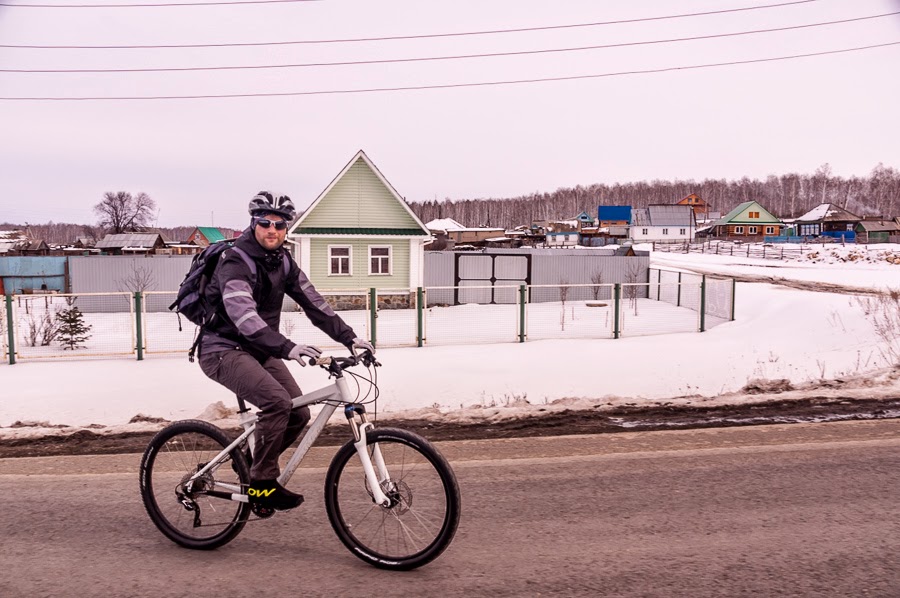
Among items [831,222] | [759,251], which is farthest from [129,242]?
[831,222]

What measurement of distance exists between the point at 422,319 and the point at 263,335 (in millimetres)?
13822

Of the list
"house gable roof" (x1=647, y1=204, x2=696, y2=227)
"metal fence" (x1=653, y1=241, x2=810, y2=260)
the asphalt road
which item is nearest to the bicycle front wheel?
the asphalt road

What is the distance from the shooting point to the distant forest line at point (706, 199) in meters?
148

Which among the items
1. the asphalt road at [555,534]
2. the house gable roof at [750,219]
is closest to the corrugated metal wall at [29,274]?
the asphalt road at [555,534]

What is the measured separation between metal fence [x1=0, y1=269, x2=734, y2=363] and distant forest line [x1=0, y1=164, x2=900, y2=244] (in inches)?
4922

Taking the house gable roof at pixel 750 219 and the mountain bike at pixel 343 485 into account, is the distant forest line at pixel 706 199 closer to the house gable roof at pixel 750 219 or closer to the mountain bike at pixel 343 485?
the house gable roof at pixel 750 219

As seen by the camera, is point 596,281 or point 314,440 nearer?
point 314,440

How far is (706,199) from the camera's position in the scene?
573 feet

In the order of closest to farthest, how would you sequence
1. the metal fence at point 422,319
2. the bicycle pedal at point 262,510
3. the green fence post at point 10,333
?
1. the bicycle pedal at point 262,510
2. the green fence post at point 10,333
3. the metal fence at point 422,319

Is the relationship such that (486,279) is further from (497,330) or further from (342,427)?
(342,427)

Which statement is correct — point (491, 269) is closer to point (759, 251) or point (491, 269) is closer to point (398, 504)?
point (398, 504)

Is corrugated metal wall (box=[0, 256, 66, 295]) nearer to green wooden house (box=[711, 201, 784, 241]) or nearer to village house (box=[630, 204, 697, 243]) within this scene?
village house (box=[630, 204, 697, 243])

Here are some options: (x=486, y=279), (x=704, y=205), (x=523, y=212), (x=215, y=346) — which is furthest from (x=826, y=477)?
(x=523, y=212)

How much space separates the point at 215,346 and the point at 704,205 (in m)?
146
